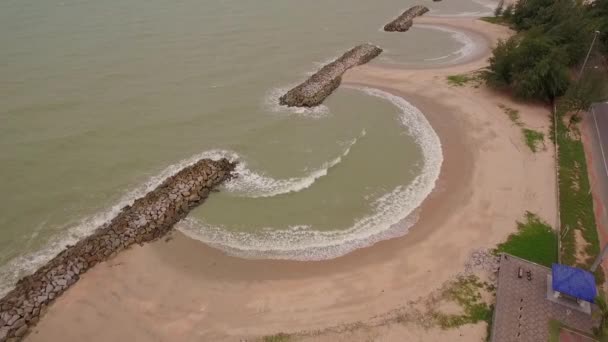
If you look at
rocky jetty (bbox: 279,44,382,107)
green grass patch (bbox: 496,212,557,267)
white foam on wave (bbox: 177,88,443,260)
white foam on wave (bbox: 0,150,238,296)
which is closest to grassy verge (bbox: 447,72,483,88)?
rocky jetty (bbox: 279,44,382,107)

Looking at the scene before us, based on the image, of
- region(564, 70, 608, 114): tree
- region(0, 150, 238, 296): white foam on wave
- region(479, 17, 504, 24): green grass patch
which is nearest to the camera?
region(0, 150, 238, 296): white foam on wave

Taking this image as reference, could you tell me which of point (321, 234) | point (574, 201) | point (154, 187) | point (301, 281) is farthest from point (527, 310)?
point (154, 187)

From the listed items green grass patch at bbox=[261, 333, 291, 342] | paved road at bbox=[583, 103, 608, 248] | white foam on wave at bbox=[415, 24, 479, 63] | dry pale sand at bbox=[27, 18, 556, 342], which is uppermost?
white foam on wave at bbox=[415, 24, 479, 63]

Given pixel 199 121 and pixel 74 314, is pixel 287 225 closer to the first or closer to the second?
pixel 74 314

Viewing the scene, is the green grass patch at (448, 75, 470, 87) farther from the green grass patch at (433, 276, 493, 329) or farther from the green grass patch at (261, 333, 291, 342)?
the green grass patch at (261, 333, 291, 342)

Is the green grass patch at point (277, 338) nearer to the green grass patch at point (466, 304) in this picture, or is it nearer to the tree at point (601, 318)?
the green grass patch at point (466, 304)

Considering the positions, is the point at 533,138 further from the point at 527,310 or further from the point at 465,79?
the point at 527,310
